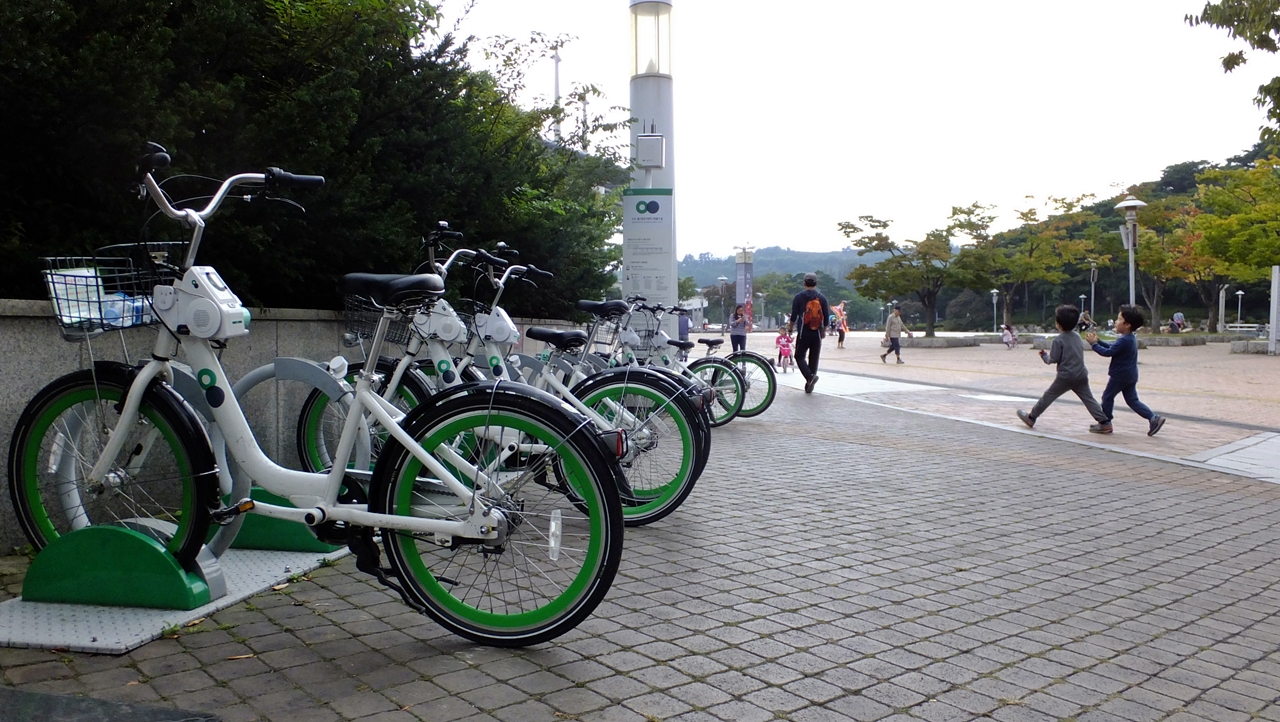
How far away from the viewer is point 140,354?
479 cm

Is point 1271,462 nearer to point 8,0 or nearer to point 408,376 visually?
point 408,376

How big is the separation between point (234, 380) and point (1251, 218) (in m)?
32.8

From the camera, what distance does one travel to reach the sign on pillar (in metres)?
11.7

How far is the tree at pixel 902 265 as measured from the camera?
1540 inches

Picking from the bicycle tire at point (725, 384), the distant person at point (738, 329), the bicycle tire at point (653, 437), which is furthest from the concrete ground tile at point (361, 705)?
the distant person at point (738, 329)

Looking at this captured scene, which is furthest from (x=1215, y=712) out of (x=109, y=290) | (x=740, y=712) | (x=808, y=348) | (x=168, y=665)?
(x=808, y=348)

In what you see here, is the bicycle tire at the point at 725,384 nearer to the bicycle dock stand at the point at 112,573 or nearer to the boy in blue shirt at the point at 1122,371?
the boy in blue shirt at the point at 1122,371

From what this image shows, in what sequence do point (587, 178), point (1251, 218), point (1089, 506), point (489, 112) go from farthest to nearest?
point (1251, 218) < point (587, 178) < point (489, 112) < point (1089, 506)

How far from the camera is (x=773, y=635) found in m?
3.62

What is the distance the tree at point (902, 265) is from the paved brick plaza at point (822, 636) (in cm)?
3393

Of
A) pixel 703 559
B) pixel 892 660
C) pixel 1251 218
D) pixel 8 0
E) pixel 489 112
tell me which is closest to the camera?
pixel 892 660

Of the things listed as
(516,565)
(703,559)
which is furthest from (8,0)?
(703,559)

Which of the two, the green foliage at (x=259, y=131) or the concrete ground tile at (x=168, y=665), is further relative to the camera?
the green foliage at (x=259, y=131)

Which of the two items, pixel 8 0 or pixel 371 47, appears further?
pixel 371 47
